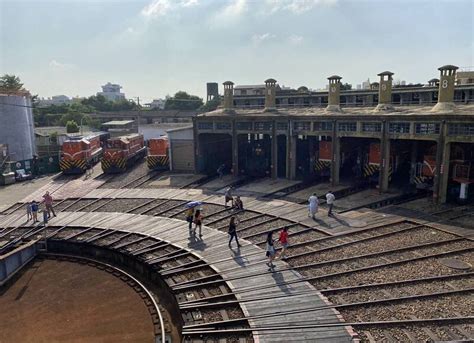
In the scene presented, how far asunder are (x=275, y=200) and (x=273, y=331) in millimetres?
14966

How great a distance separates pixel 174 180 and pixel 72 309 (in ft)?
63.4

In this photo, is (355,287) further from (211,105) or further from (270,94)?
(211,105)

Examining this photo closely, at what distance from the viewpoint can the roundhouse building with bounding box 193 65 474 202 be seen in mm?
24109

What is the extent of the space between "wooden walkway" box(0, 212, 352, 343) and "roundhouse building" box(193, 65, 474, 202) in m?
12.8

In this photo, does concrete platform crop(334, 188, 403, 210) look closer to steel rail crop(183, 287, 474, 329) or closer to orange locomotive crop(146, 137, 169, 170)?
steel rail crop(183, 287, 474, 329)

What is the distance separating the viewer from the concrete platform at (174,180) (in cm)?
3331

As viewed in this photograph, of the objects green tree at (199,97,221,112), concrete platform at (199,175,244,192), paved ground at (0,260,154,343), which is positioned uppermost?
green tree at (199,97,221,112)

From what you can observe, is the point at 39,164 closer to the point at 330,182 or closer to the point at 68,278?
the point at 68,278

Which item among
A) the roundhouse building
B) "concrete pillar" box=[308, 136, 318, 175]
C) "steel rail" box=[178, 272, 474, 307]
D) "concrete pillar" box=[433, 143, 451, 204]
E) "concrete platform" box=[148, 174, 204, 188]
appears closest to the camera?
"steel rail" box=[178, 272, 474, 307]

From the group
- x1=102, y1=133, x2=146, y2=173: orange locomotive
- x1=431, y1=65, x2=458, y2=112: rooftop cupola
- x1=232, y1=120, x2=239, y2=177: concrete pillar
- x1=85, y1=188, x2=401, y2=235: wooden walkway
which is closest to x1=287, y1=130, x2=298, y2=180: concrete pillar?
x1=232, y1=120, x2=239, y2=177: concrete pillar

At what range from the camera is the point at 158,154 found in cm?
3884

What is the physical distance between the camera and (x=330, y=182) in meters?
30.3

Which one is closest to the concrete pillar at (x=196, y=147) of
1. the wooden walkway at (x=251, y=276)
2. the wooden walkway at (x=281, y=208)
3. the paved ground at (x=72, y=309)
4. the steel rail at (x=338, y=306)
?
the wooden walkway at (x=281, y=208)

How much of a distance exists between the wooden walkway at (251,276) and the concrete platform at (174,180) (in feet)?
25.7
